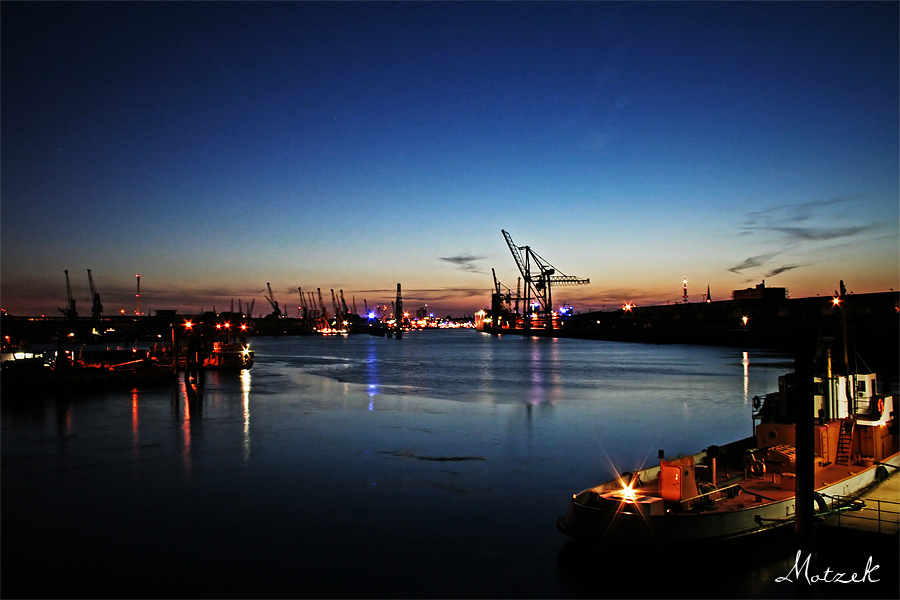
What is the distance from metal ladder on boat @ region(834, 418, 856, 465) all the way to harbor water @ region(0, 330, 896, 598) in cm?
235

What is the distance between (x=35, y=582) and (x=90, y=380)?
32353mm

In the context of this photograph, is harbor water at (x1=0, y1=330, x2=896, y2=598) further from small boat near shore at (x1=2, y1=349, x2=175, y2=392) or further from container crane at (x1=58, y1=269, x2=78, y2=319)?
Answer: container crane at (x1=58, y1=269, x2=78, y2=319)

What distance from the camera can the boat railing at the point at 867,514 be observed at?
10.3 meters

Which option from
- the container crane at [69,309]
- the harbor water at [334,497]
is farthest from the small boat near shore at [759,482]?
the container crane at [69,309]

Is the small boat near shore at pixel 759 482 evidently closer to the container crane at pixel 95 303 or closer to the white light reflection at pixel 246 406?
the white light reflection at pixel 246 406

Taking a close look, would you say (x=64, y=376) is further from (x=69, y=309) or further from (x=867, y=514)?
(x=69, y=309)

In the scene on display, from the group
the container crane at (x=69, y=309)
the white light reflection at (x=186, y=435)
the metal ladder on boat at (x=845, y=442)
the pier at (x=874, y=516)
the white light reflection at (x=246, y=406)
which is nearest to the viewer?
the pier at (x=874, y=516)

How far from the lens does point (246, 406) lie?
105 ft

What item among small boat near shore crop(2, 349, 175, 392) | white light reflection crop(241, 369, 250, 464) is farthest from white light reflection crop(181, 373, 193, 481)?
small boat near shore crop(2, 349, 175, 392)

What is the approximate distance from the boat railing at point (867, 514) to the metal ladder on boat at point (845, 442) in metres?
1.19

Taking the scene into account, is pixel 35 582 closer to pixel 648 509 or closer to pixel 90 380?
pixel 648 509

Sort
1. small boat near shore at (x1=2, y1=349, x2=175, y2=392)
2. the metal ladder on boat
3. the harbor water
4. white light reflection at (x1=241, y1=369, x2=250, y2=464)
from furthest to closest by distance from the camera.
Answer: small boat near shore at (x1=2, y1=349, x2=175, y2=392) → white light reflection at (x1=241, y1=369, x2=250, y2=464) → the metal ladder on boat → the harbor water

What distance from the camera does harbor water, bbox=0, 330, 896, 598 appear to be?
32.8ft

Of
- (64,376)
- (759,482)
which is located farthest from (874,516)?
(64,376)
